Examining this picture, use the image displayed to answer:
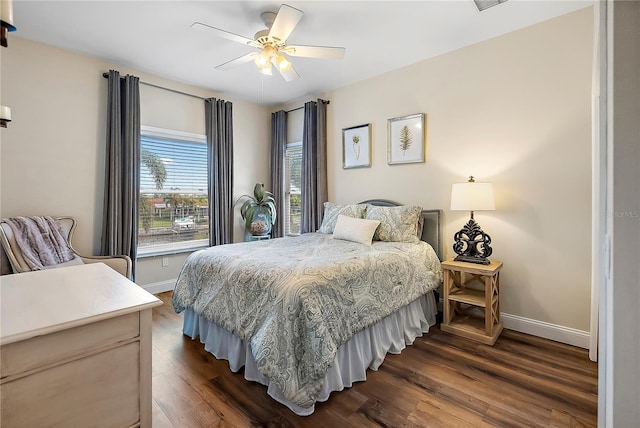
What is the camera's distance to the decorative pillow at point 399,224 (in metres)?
3.02

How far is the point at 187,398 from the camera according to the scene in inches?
72.2

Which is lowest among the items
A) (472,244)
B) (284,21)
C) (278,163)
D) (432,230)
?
(472,244)

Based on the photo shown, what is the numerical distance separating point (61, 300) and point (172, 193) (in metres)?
3.26

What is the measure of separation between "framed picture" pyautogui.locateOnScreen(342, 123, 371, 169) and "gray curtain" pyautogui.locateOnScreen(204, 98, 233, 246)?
1712 millimetres

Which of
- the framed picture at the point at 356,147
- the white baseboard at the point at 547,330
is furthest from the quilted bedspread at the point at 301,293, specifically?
the framed picture at the point at 356,147

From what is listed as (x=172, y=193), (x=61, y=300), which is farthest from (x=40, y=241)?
(x=61, y=300)

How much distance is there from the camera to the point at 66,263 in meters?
2.83

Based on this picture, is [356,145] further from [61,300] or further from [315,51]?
[61,300]

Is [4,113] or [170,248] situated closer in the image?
[4,113]

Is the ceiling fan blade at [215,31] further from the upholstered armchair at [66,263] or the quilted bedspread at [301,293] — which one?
the upholstered armchair at [66,263]

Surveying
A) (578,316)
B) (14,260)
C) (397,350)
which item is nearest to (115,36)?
(14,260)

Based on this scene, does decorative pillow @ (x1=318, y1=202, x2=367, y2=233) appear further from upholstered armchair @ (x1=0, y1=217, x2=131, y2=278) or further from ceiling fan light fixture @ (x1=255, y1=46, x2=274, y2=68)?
upholstered armchair @ (x1=0, y1=217, x2=131, y2=278)

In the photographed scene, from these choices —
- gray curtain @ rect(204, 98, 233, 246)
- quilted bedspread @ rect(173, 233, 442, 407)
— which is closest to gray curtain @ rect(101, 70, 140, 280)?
gray curtain @ rect(204, 98, 233, 246)

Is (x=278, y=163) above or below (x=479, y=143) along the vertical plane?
above
